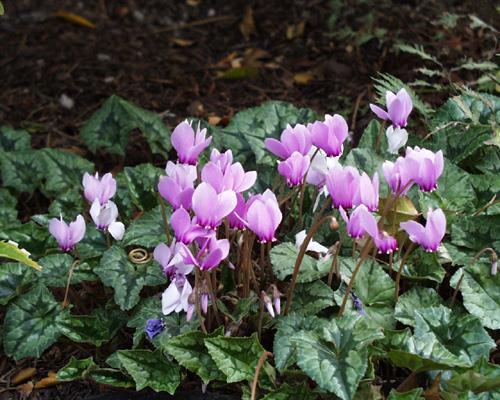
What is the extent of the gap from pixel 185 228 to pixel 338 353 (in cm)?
57

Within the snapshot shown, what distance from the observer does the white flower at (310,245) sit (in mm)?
2678

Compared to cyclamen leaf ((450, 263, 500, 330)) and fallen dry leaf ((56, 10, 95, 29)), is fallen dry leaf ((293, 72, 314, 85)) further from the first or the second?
cyclamen leaf ((450, 263, 500, 330))

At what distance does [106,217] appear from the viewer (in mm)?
2754

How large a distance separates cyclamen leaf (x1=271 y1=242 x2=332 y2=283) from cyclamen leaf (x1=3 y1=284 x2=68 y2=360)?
29.6 inches

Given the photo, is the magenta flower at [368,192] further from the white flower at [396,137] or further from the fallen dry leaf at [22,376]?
the fallen dry leaf at [22,376]

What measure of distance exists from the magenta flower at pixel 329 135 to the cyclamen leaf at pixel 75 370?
987 millimetres

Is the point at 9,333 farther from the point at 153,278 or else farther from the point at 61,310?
the point at 153,278

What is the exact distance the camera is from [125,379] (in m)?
2.66

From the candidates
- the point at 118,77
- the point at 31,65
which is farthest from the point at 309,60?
the point at 31,65

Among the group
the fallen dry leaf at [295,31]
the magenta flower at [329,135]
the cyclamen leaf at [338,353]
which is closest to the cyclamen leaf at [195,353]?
the cyclamen leaf at [338,353]

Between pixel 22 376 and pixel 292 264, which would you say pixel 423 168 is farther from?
pixel 22 376

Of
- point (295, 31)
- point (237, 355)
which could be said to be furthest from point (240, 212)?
point (295, 31)

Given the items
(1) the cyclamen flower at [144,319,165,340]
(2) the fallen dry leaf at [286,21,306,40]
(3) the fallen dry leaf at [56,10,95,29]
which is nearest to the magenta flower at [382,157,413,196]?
(1) the cyclamen flower at [144,319,165,340]

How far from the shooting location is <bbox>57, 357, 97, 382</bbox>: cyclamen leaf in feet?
8.62
